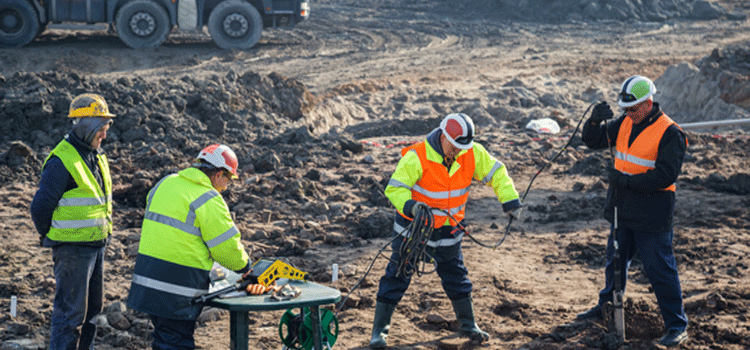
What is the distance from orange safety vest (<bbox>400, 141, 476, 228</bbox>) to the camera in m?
5.45

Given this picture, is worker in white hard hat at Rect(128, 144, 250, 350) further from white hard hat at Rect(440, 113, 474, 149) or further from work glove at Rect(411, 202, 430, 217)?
white hard hat at Rect(440, 113, 474, 149)

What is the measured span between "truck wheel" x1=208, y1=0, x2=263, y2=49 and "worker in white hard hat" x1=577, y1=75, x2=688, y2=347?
15.8m

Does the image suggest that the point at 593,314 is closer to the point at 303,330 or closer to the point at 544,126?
the point at 303,330

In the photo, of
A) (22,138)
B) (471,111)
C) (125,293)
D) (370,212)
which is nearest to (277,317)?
(125,293)

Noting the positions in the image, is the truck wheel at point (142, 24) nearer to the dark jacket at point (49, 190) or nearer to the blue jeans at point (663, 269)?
the dark jacket at point (49, 190)

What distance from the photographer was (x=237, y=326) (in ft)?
14.7

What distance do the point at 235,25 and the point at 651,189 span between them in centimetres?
1668

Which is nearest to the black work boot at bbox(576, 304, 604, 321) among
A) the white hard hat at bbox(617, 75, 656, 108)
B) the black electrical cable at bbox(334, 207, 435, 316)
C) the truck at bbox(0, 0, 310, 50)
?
the black electrical cable at bbox(334, 207, 435, 316)

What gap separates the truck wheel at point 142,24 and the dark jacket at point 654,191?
A: 1600cm

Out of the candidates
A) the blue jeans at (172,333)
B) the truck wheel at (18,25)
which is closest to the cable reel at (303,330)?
the blue jeans at (172,333)

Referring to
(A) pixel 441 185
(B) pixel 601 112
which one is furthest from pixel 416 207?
(B) pixel 601 112

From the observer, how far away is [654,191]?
5.57 m

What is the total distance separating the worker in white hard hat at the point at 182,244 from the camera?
436cm

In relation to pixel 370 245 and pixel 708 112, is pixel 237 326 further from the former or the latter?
pixel 708 112
